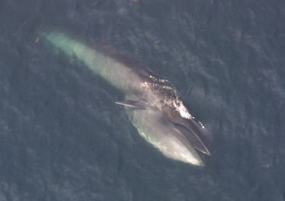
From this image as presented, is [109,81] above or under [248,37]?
under

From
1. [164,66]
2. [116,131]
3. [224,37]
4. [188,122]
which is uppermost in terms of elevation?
[224,37]

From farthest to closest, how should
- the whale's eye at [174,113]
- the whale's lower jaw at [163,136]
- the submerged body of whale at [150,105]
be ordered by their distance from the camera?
the whale's eye at [174,113] < the submerged body of whale at [150,105] < the whale's lower jaw at [163,136]

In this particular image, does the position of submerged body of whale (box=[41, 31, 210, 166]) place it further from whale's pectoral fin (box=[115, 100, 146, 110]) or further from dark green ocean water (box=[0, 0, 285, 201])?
dark green ocean water (box=[0, 0, 285, 201])

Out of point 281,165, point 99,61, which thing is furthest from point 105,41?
point 281,165

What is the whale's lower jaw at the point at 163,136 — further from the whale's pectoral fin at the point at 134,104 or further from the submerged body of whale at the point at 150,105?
the whale's pectoral fin at the point at 134,104

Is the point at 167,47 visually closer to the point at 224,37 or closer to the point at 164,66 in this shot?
the point at 164,66

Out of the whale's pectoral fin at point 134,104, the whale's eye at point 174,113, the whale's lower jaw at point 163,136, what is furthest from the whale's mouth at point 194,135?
the whale's pectoral fin at point 134,104

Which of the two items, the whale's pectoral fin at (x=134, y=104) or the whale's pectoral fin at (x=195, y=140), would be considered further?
the whale's pectoral fin at (x=134, y=104)
